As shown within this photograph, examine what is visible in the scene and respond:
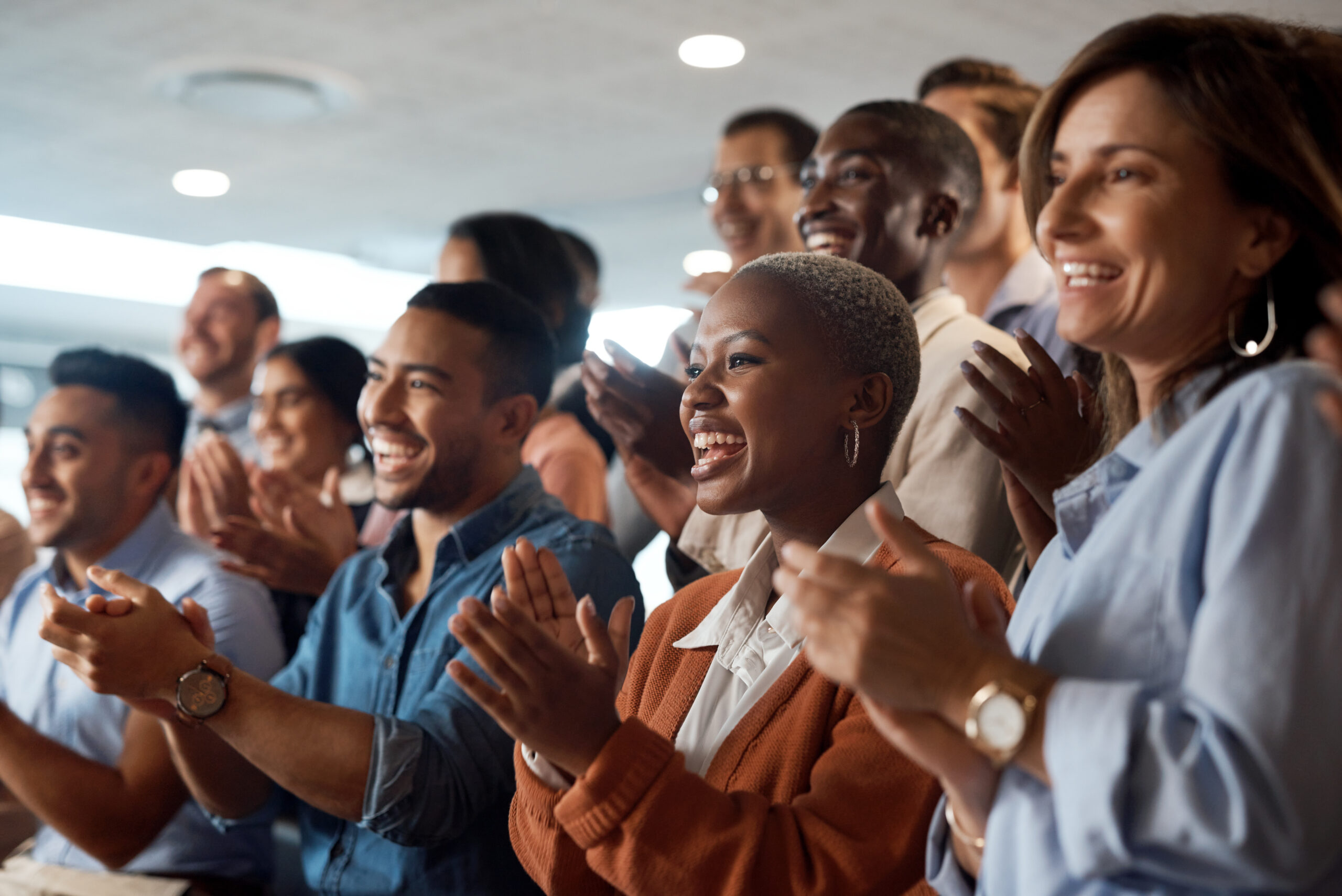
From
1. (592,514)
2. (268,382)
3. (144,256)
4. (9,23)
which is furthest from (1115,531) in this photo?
(144,256)

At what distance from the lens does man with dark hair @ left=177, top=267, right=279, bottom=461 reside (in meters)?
3.62

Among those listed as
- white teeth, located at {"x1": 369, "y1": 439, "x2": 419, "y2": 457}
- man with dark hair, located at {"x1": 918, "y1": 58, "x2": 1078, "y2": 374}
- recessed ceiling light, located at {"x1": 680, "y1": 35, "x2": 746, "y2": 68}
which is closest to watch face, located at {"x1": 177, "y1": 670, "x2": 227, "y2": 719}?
white teeth, located at {"x1": 369, "y1": 439, "x2": 419, "y2": 457}

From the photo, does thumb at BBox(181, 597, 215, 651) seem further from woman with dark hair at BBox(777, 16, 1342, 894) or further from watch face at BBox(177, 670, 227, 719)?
woman with dark hair at BBox(777, 16, 1342, 894)

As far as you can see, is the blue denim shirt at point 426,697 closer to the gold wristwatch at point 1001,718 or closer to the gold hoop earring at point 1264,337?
the gold wristwatch at point 1001,718

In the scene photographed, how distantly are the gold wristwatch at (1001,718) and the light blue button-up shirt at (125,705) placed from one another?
1.61 metres

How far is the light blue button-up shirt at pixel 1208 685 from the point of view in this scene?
29.4 inches

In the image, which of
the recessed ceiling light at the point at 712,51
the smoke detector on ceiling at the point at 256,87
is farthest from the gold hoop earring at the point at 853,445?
the smoke detector on ceiling at the point at 256,87

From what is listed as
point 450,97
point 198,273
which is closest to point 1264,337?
point 450,97

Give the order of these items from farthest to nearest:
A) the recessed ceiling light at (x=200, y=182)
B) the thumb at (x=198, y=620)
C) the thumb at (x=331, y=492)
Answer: the recessed ceiling light at (x=200, y=182) → the thumb at (x=331, y=492) → the thumb at (x=198, y=620)

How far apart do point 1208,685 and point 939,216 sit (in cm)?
153

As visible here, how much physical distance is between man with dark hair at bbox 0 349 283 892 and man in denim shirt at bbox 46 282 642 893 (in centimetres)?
16

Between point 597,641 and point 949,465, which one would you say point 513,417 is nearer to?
point 949,465

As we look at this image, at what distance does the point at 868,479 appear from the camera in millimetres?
1466

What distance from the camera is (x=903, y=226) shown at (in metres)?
2.12
